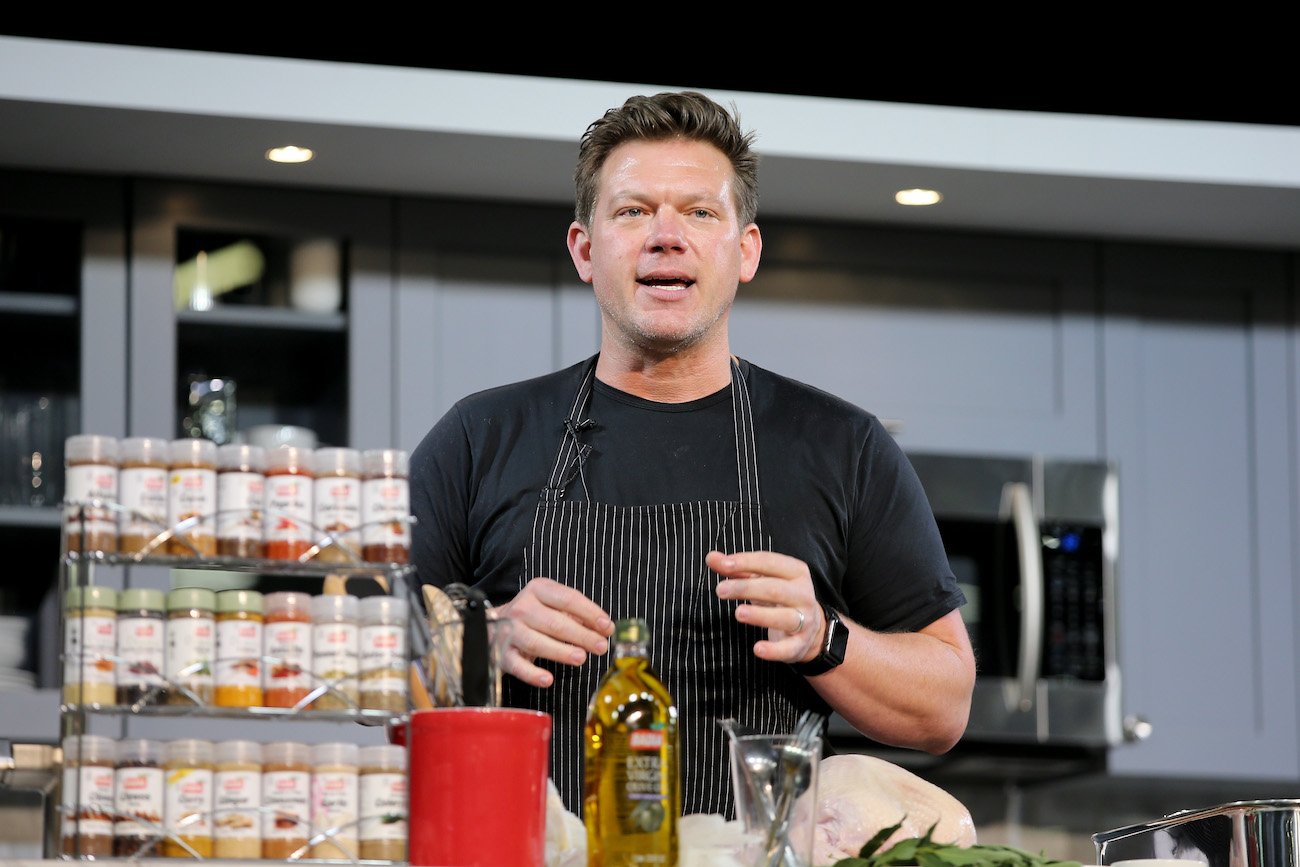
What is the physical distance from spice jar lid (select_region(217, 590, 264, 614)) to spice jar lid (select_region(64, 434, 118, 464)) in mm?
127

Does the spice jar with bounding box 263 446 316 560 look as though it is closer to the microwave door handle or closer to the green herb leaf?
the green herb leaf

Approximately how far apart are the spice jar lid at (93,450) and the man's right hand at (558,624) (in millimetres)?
437

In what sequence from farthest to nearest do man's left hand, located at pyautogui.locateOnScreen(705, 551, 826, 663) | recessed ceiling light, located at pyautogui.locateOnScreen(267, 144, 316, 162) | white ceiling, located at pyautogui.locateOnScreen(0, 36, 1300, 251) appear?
1. recessed ceiling light, located at pyautogui.locateOnScreen(267, 144, 316, 162)
2. white ceiling, located at pyautogui.locateOnScreen(0, 36, 1300, 251)
3. man's left hand, located at pyautogui.locateOnScreen(705, 551, 826, 663)

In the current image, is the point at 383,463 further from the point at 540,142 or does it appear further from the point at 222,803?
the point at 540,142

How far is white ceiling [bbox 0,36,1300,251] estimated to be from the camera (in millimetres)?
3086

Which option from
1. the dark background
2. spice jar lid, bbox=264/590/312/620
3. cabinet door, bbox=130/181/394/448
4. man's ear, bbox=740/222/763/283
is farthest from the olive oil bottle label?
the dark background

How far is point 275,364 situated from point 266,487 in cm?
232

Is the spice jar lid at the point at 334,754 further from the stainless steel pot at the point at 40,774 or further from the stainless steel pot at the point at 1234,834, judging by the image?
the stainless steel pot at the point at 1234,834

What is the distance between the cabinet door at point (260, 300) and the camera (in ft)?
11.0

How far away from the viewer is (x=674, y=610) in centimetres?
195

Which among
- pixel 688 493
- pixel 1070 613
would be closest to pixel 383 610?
pixel 688 493

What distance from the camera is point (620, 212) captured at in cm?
205

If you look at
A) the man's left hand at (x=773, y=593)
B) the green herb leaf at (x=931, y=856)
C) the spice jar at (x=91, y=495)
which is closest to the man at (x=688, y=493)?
the man's left hand at (x=773, y=593)

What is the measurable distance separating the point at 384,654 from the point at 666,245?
2.65 feet
